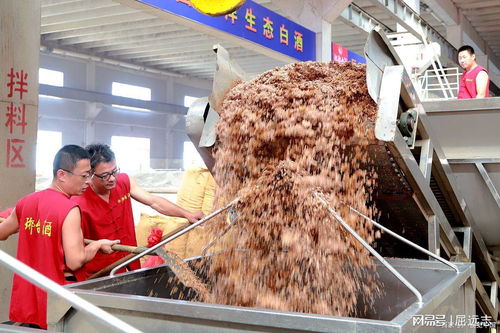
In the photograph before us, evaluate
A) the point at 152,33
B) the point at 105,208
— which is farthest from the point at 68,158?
the point at 152,33

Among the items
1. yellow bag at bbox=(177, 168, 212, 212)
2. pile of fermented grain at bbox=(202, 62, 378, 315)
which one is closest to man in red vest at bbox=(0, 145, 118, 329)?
pile of fermented grain at bbox=(202, 62, 378, 315)

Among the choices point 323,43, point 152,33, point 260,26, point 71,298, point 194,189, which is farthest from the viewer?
point 152,33

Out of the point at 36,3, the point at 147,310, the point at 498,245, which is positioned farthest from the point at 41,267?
the point at 498,245

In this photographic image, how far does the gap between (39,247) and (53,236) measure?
0.30ft

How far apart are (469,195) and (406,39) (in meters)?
7.16

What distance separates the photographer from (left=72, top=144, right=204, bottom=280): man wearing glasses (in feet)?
8.83

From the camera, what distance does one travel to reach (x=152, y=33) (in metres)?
10.6

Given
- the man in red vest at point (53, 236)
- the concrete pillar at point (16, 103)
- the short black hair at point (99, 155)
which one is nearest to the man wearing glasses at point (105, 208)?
the short black hair at point (99, 155)

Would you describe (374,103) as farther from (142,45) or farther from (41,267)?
(142,45)

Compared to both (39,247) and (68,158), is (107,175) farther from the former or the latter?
(39,247)

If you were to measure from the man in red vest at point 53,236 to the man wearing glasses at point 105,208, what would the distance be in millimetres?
199

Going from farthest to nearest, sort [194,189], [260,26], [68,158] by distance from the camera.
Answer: [260,26], [194,189], [68,158]

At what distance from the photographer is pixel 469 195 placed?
2895 millimetres

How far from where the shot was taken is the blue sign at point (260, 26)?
411 cm
